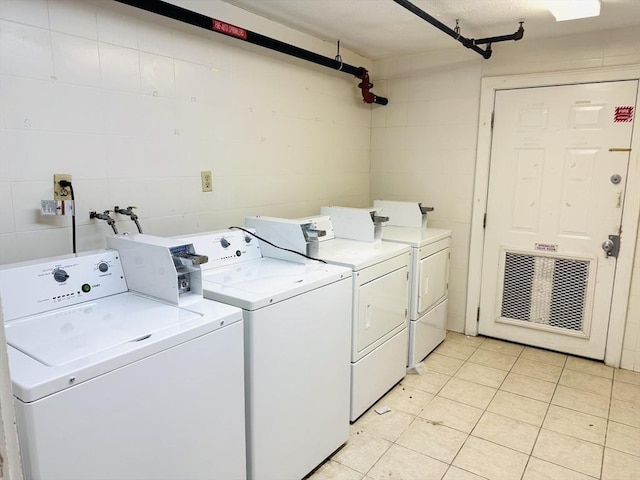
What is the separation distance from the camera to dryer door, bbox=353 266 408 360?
8.23ft

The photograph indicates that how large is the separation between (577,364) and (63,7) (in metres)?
4.02

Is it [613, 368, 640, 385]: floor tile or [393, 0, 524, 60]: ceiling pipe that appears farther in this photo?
[613, 368, 640, 385]: floor tile

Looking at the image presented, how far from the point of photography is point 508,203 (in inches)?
144

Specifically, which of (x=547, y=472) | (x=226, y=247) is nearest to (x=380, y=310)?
(x=226, y=247)

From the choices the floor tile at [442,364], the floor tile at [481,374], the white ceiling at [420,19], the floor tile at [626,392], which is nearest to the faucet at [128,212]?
the white ceiling at [420,19]

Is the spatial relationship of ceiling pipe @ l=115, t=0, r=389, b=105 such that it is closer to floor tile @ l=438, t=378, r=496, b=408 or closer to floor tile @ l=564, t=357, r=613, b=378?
floor tile @ l=438, t=378, r=496, b=408

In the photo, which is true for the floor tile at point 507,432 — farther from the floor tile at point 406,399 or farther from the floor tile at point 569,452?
the floor tile at point 406,399

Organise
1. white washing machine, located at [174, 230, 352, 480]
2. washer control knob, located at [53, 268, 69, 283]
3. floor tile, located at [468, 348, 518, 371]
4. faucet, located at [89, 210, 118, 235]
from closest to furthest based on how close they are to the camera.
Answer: washer control knob, located at [53, 268, 69, 283] → white washing machine, located at [174, 230, 352, 480] → faucet, located at [89, 210, 118, 235] → floor tile, located at [468, 348, 518, 371]

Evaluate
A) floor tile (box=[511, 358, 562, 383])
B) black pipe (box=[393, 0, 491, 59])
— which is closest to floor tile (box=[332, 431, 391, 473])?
floor tile (box=[511, 358, 562, 383])

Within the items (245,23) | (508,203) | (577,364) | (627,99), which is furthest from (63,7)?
(577,364)

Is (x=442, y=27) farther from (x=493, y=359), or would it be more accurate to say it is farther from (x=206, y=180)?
(x=493, y=359)

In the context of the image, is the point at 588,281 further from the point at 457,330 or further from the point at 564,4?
the point at 564,4

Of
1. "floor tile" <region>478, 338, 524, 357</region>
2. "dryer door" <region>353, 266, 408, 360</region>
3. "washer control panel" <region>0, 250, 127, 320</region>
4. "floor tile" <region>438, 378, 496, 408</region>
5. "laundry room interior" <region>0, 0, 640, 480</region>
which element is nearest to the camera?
"washer control panel" <region>0, 250, 127, 320</region>

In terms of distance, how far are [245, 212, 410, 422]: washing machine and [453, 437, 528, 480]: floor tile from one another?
626mm
